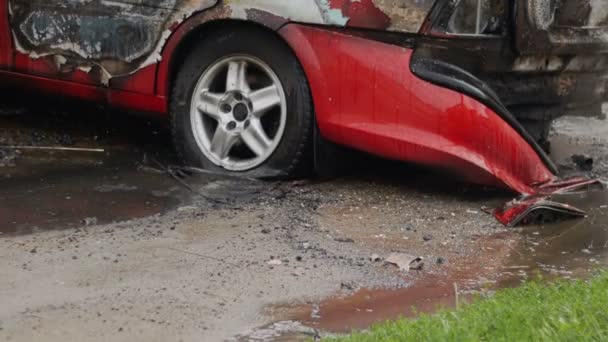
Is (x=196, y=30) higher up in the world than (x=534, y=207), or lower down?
higher up

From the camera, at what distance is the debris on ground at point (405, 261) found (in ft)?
15.4

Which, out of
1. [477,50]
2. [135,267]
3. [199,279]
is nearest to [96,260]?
[135,267]

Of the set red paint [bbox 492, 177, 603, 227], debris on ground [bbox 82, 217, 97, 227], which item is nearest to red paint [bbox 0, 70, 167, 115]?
debris on ground [bbox 82, 217, 97, 227]

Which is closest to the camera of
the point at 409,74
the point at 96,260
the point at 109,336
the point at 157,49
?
the point at 109,336

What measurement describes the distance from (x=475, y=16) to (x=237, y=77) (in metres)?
1.37

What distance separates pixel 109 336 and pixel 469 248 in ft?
6.42

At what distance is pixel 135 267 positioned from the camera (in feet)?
14.9

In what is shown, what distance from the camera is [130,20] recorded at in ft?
20.1

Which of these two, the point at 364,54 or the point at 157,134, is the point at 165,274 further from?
the point at 157,134

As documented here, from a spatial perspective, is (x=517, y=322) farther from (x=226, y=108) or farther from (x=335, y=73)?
(x=226, y=108)

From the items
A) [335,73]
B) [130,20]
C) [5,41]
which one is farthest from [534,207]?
[5,41]

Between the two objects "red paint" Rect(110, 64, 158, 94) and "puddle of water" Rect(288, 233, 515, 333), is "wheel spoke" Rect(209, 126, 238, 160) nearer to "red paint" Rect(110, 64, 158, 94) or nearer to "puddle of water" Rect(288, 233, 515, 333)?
"red paint" Rect(110, 64, 158, 94)

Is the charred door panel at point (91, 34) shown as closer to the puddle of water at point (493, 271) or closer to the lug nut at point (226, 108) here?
the lug nut at point (226, 108)

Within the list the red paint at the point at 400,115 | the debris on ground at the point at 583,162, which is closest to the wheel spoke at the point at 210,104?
the red paint at the point at 400,115
